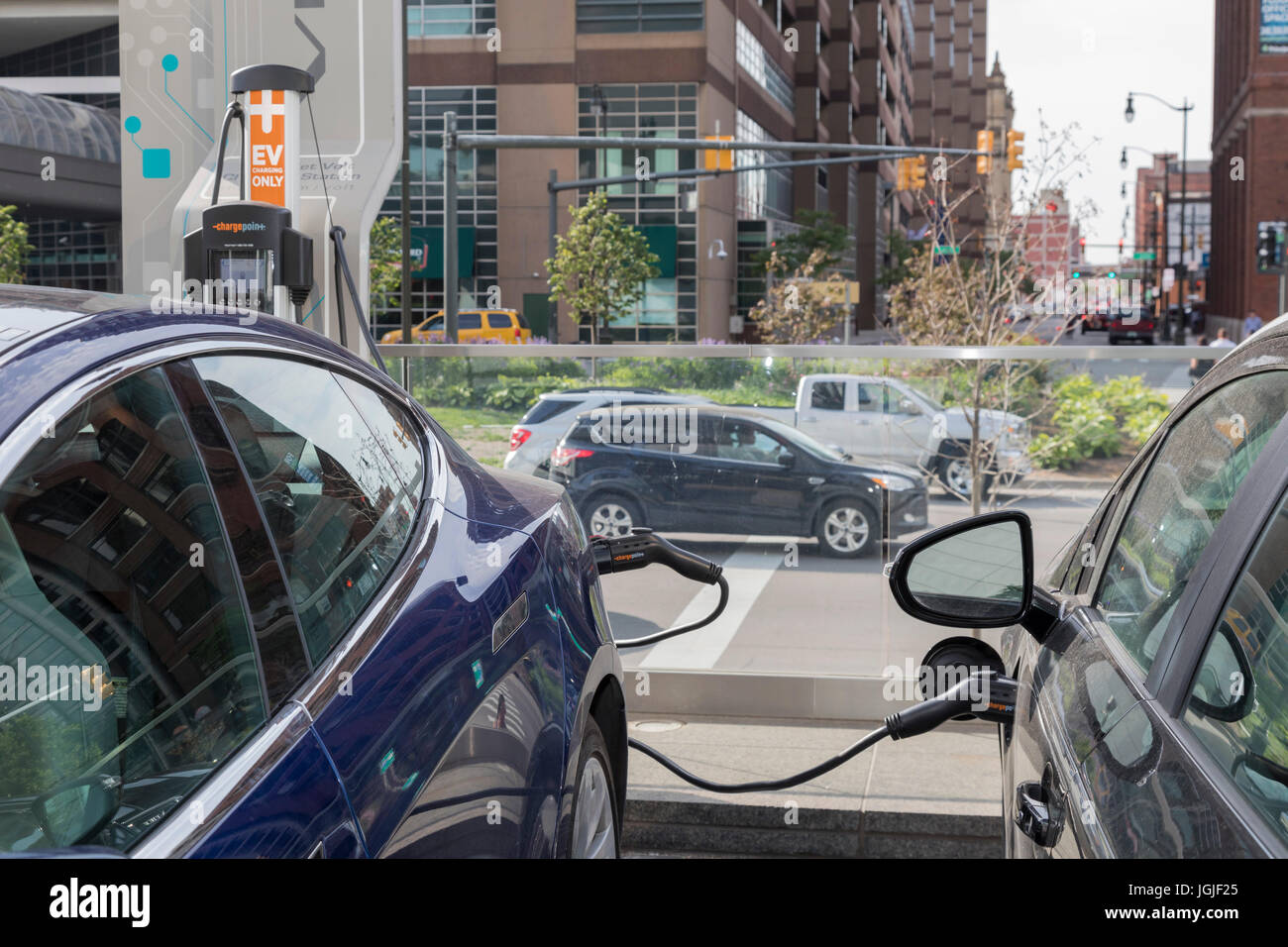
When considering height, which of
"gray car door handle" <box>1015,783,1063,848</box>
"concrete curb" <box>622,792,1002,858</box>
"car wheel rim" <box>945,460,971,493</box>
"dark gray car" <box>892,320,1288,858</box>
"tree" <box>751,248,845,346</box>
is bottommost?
"concrete curb" <box>622,792,1002,858</box>

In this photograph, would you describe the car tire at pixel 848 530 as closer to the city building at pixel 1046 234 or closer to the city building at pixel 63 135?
the city building at pixel 1046 234

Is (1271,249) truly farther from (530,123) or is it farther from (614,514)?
(614,514)

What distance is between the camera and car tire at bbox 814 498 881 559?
20.7ft

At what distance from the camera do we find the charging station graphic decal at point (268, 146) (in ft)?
21.4

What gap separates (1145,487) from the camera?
2742 millimetres

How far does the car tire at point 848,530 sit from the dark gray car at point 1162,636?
3227 mm

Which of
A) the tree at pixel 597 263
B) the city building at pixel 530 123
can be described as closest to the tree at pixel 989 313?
the tree at pixel 597 263

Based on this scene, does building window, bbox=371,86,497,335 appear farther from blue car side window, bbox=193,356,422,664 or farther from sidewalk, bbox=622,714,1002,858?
blue car side window, bbox=193,356,422,664

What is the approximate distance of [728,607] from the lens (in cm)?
643

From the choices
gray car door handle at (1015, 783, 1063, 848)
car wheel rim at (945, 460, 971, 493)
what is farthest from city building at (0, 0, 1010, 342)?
gray car door handle at (1015, 783, 1063, 848)

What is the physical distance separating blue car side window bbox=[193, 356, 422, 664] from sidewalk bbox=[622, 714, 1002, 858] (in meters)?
2.76

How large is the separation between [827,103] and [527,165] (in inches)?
1381

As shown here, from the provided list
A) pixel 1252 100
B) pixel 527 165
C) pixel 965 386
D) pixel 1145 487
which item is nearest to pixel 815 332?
pixel 527 165
